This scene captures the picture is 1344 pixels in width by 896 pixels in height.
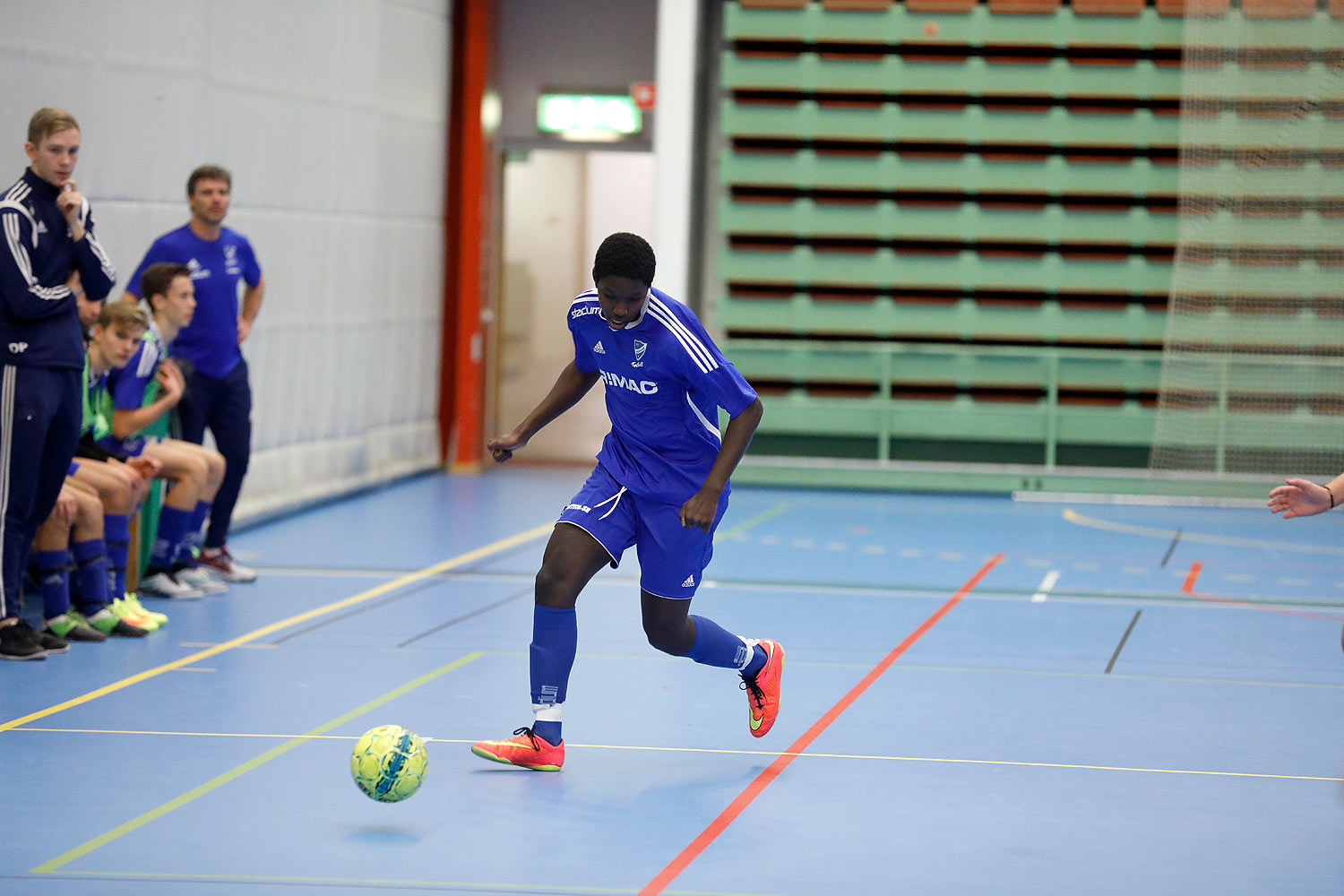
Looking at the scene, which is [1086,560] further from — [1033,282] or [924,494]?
[1033,282]

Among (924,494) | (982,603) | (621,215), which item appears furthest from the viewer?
(621,215)

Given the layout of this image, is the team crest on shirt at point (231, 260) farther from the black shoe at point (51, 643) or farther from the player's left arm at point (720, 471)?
the player's left arm at point (720, 471)

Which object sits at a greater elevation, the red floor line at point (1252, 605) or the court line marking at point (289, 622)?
the red floor line at point (1252, 605)

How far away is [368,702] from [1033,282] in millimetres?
9482

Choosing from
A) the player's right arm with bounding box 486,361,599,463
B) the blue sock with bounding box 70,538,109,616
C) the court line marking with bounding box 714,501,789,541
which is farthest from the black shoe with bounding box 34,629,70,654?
the court line marking with bounding box 714,501,789,541

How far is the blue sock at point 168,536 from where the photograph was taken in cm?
833

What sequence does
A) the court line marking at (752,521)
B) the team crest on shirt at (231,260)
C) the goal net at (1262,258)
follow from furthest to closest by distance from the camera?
the goal net at (1262,258), the court line marking at (752,521), the team crest on shirt at (231,260)

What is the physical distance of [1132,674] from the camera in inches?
276

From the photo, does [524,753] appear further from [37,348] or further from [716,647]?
[37,348]

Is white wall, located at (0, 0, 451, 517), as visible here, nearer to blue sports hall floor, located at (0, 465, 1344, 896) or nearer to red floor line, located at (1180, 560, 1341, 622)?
blue sports hall floor, located at (0, 465, 1344, 896)

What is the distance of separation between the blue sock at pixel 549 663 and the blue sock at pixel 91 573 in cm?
296

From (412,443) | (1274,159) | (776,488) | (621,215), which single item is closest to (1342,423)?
(1274,159)

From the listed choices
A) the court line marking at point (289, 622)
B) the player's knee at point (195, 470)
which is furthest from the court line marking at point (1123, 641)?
the player's knee at point (195, 470)

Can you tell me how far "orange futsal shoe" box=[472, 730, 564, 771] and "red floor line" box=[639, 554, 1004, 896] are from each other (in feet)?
2.12
